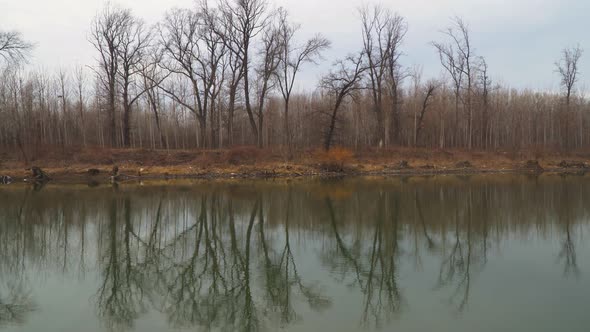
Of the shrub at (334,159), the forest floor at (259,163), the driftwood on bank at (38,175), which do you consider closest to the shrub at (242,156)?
the forest floor at (259,163)

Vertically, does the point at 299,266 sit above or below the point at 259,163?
below

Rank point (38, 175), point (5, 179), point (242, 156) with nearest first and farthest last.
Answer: point (5, 179) → point (38, 175) → point (242, 156)

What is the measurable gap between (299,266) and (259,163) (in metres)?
27.4

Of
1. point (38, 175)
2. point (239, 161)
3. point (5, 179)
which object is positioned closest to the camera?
point (5, 179)

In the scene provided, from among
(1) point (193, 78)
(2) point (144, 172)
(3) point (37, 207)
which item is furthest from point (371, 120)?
(3) point (37, 207)

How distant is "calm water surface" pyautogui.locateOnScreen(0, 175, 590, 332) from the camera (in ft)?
21.5

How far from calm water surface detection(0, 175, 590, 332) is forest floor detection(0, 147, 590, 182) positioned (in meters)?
16.2

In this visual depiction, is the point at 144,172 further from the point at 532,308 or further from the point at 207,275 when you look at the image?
the point at 532,308

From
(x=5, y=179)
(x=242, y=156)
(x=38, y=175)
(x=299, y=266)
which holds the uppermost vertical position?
(x=242, y=156)

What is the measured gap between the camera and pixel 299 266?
9.40 m

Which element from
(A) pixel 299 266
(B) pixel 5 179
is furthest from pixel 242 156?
(A) pixel 299 266

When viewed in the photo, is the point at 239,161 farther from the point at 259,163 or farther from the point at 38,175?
the point at 38,175

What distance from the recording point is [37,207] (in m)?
18.4

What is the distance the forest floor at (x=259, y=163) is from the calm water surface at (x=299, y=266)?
638 inches
